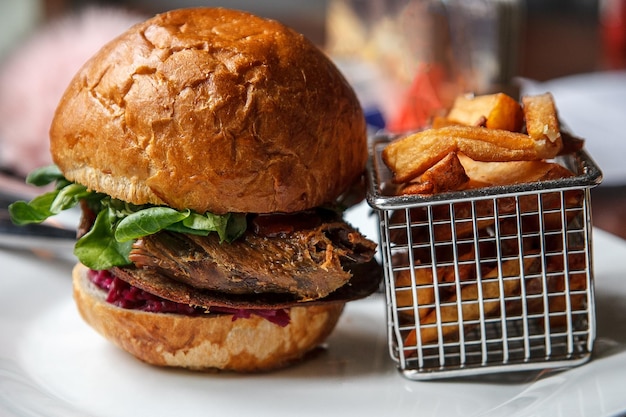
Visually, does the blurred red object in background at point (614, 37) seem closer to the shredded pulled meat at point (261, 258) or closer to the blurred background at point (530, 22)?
the blurred background at point (530, 22)

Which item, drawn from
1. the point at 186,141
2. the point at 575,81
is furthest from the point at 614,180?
the point at 186,141

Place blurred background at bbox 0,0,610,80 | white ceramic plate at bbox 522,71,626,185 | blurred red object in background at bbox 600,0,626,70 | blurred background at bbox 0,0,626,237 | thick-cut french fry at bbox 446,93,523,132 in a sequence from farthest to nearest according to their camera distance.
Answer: blurred background at bbox 0,0,610,80 → blurred red object in background at bbox 600,0,626,70 → blurred background at bbox 0,0,626,237 → white ceramic plate at bbox 522,71,626,185 → thick-cut french fry at bbox 446,93,523,132

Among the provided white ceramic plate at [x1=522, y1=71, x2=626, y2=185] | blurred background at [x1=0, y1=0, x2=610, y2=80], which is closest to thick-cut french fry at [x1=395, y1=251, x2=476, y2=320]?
white ceramic plate at [x1=522, y1=71, x2=626, y2=185]

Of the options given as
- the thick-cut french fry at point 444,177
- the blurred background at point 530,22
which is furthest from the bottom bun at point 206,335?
the blurred background at point 530,22

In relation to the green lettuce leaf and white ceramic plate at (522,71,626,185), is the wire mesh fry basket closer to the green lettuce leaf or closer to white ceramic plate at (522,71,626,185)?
the green lettuce leaf

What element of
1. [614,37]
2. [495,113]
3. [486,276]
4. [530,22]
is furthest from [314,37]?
[486,276]

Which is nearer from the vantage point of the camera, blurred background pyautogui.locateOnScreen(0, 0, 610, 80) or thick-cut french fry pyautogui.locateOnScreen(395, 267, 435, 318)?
thick-cut french fry pyautogui.locateOnScreen(395, 267, 435, 318)
